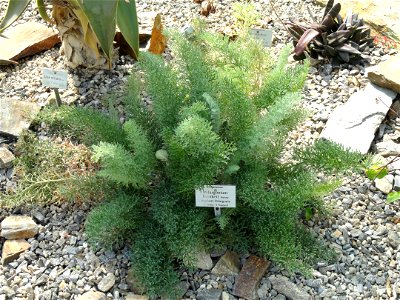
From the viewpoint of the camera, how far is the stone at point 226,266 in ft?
6.91

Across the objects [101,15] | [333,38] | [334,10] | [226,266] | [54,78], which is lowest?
[226,266]

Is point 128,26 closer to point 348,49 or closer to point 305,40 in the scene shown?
point 305,40

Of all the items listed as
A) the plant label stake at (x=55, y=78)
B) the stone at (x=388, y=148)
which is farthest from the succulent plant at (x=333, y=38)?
the plant label stake at (x=55, y=78)

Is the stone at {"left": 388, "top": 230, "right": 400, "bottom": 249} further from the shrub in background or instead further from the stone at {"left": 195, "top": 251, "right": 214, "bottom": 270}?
the stone at {"left": 195, "top": 251, "right": 214, "bottom": 270}

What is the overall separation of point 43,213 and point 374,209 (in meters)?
1.35

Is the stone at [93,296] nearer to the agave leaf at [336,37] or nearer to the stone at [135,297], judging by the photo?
the stone at [135,297]

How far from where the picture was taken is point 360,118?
271cm

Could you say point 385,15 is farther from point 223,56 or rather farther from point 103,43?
point 103,43

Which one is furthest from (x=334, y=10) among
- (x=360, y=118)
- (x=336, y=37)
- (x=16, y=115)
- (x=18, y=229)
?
(x=18, y=229)

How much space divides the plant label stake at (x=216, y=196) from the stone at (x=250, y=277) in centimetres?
27

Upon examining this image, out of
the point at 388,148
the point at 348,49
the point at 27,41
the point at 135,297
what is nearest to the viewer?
the point at 135,297

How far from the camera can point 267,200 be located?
1.93 m

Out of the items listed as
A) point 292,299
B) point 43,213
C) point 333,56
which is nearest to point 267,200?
point 292,299

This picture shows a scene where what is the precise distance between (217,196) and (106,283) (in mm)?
529
